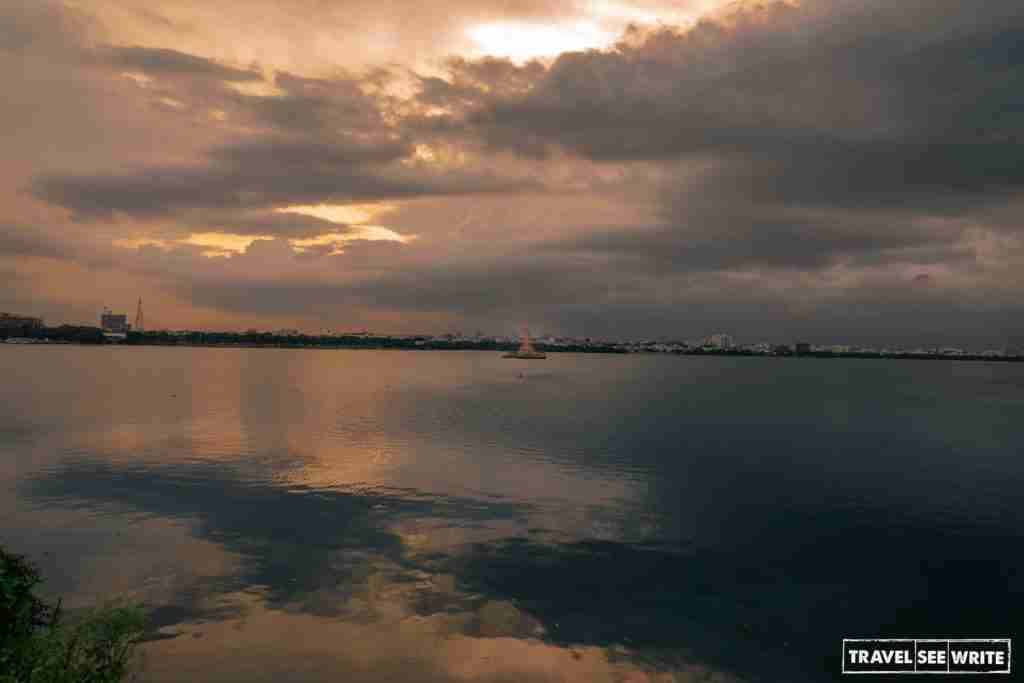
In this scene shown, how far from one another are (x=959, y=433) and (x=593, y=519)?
92384 mm

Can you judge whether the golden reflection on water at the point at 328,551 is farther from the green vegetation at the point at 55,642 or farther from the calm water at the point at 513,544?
the green vegetation at the point at 55,642

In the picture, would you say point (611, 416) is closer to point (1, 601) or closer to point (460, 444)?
point (460, 444)

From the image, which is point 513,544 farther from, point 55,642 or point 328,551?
point 55,642

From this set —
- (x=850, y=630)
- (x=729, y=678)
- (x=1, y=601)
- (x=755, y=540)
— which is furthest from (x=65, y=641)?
(x=755, y=540)

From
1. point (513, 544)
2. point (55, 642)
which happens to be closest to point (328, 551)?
point (513, 544)

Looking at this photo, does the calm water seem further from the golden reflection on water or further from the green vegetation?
the green vegetation

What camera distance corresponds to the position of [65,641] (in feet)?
70.9

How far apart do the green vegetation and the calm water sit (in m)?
6.86

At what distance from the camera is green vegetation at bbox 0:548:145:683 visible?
20.7 meters

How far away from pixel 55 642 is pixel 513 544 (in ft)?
100

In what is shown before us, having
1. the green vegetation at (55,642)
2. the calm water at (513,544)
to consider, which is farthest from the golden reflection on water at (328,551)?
the green vegetation at (55,642)

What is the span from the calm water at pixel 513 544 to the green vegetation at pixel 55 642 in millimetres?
6859

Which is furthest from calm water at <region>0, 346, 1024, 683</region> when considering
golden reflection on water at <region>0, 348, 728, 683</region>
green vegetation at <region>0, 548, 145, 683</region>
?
green vegetation at <region>0, 548, 145, 683</region>

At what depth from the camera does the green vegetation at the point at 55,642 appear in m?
20.7
